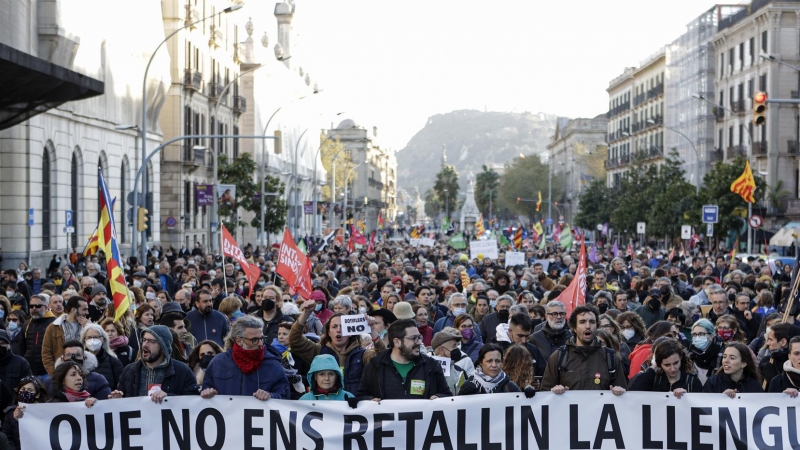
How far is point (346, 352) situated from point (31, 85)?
1250cm

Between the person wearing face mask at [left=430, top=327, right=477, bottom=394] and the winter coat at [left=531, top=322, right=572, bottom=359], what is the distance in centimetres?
117

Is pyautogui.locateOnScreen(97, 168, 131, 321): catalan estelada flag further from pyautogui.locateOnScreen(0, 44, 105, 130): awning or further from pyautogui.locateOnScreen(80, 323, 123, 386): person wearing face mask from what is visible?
pyautogui.locateOnScreen(0, 44, 105, 130): awning

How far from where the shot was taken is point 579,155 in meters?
126

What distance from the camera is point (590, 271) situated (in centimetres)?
2334

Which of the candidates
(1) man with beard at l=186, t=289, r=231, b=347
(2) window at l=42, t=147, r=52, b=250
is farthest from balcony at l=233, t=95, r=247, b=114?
(1) man with beard at l=186, t=289, r=231, b=347

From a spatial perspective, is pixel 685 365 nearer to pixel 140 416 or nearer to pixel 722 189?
pixel 140 416

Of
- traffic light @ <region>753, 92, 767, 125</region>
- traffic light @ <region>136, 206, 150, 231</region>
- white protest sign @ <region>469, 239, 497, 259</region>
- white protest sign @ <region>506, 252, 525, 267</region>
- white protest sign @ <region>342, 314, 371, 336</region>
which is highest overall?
traffic light @ <region>753, 92, 767, 125</region>

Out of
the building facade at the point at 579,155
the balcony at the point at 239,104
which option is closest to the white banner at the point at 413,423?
the balcony at the point at 239,104

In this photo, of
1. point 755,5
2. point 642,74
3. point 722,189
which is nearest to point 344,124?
point 642,74

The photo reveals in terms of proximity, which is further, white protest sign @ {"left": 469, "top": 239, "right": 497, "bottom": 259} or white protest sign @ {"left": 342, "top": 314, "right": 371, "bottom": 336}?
white protest sign @ {"left": 469, "top": 239, "right": 497, "bottom": 259}

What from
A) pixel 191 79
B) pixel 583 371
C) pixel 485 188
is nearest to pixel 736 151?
pixel 191 79

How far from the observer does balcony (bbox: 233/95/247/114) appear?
65250 millimetres

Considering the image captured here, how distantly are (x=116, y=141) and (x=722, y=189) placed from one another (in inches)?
908

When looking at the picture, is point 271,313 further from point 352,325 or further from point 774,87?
point 774,87
